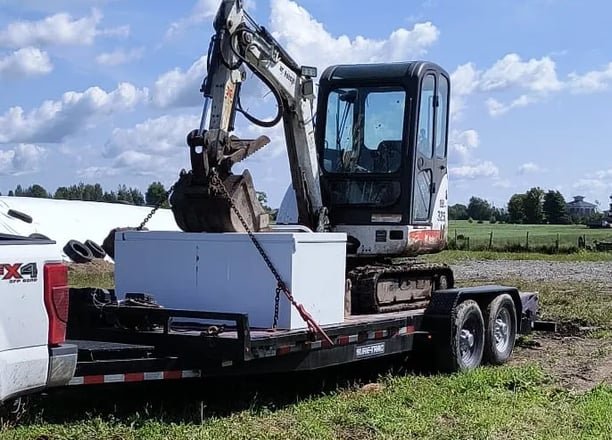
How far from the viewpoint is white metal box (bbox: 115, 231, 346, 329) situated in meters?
8.09

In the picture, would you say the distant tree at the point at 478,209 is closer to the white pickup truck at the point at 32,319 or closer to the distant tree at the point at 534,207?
the distant tree at the point at 534,207

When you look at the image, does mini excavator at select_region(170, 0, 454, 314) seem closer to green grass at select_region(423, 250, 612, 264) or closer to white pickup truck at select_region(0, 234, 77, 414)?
white pickup truck at select_region(0, 234, 77, 414)

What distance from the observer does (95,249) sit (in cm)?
2762

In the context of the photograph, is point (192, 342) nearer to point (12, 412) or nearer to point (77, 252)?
point (12, 412)

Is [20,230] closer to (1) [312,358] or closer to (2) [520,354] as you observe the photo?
(2) [520,354]

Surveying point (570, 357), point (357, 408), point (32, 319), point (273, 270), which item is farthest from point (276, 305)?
point (570, 357)

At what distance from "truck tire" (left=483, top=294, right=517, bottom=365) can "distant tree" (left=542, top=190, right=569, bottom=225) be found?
86.0 meters

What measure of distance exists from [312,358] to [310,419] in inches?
24.5

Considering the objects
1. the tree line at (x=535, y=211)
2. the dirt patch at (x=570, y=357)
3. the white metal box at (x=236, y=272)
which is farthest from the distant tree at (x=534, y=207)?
the white metal box at (x=236, y=272)

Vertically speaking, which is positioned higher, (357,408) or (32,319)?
(32,319)

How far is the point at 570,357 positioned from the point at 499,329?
1039 mm

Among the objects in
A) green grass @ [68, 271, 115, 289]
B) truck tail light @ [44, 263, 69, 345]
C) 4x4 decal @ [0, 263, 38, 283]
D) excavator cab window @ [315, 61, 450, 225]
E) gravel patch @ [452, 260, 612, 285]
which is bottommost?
green grass @ [68, 271, 115, 289]

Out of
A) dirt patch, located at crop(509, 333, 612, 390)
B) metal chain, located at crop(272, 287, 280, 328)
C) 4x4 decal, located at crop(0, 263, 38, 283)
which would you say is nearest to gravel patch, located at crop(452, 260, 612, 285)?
dirt patch, located at crop(509, 333, 612, 390)

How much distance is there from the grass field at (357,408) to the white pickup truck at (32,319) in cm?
142
